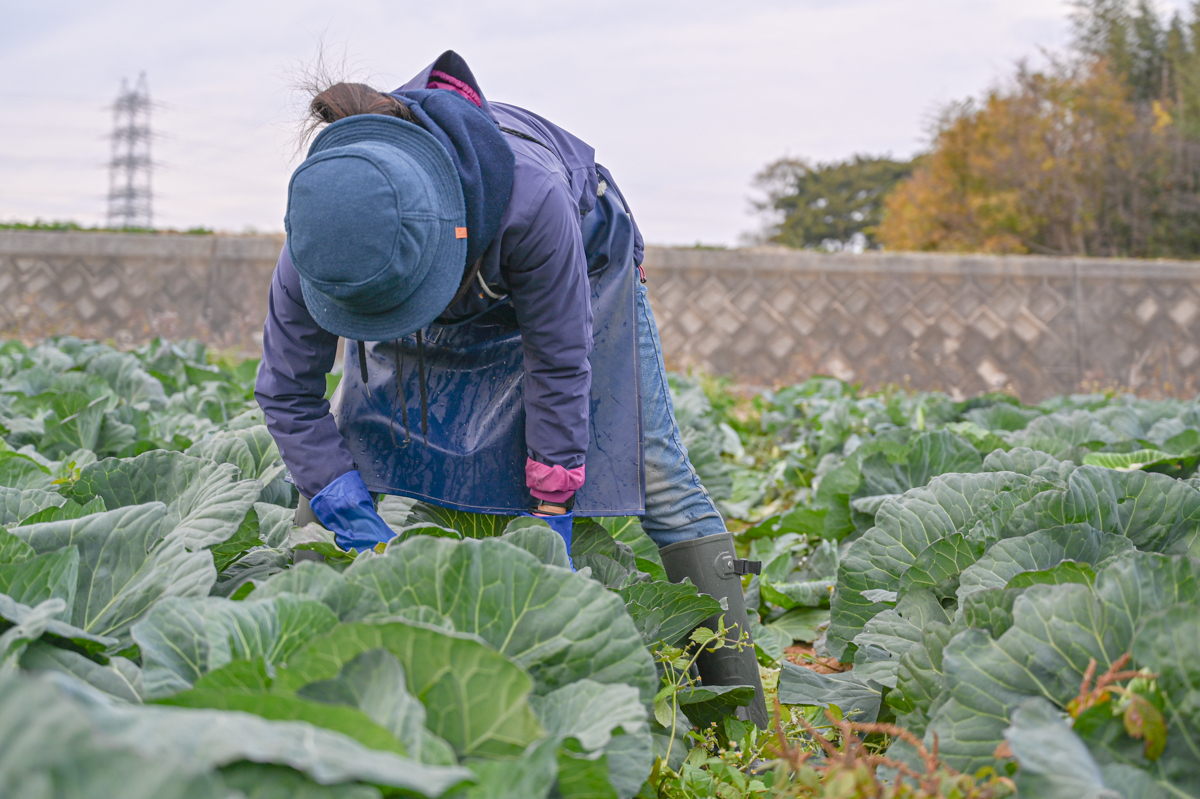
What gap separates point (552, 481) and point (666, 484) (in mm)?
357

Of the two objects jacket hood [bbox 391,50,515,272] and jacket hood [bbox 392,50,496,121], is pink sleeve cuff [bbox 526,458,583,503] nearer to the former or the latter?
jacket hood [bbox 391,50,515,272]

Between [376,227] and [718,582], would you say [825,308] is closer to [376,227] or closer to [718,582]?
[718,582]

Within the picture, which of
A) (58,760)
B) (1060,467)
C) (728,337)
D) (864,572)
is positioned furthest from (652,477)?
(728,337)

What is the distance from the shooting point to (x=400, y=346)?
7.07 ft

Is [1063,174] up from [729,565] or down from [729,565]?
up

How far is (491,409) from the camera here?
85.4 inches

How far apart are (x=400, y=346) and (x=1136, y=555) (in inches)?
63.0

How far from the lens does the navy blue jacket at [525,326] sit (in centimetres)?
182

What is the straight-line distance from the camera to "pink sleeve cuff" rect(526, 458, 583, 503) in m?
1.95

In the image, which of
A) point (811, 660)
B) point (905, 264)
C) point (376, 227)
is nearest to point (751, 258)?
point (905, 264)

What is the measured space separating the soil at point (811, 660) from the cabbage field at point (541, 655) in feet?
0.17

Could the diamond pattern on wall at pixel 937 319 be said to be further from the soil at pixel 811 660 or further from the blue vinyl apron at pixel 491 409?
the blue vinyl apron at pixel 491 409

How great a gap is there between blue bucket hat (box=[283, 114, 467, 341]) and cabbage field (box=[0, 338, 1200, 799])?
16.0 inches

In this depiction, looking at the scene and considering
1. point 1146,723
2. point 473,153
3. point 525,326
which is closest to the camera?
point 1146,723
